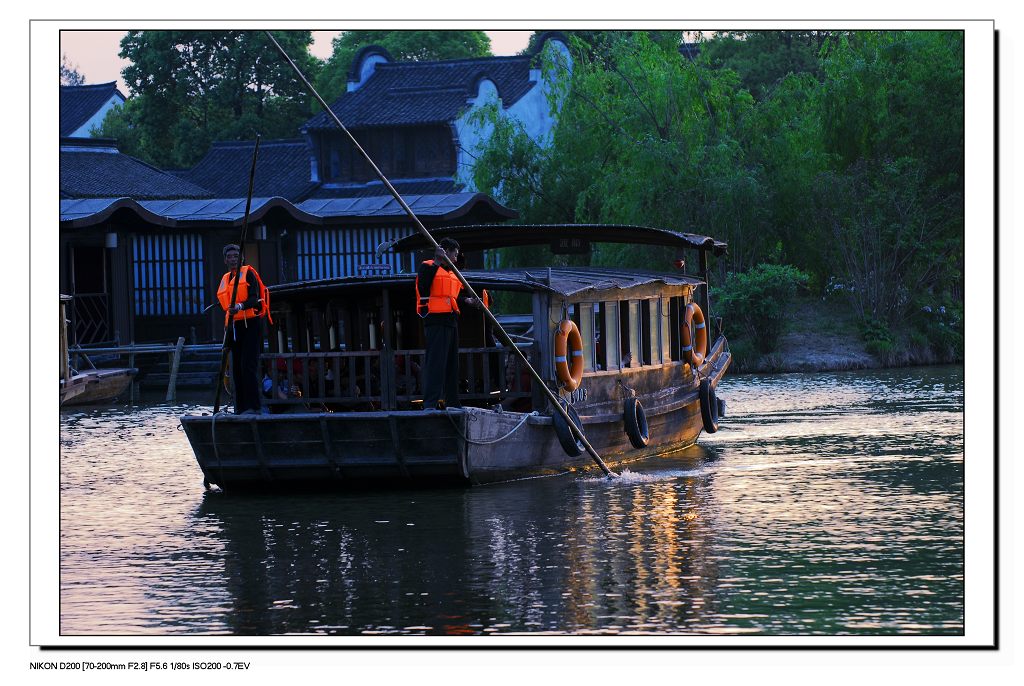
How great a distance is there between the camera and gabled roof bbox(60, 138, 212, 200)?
1289 inches

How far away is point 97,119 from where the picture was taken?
46.3 meters

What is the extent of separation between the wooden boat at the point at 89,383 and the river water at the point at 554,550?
5.87 meters

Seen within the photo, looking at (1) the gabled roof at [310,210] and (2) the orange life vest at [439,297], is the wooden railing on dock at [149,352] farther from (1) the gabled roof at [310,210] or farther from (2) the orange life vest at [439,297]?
(2) the orange life vest at [439,297]

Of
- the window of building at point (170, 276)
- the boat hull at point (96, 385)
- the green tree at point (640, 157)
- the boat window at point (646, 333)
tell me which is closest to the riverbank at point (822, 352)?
the green tree at point (640, 157)

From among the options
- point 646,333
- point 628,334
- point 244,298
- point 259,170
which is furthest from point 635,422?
point 259,170

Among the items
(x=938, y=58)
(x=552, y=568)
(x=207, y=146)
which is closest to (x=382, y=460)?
(x=552, y=568)

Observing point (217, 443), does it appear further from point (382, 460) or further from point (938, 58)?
point (938, 58)

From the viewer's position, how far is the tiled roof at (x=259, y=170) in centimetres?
4194

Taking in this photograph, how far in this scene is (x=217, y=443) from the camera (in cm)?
1433

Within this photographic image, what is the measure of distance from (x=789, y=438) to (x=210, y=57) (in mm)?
26014

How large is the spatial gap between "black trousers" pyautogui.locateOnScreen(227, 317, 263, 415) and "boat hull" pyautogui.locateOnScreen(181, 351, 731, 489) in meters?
0.41

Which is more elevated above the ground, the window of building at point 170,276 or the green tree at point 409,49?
the green tree at point 409,49

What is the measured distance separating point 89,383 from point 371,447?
12106mm

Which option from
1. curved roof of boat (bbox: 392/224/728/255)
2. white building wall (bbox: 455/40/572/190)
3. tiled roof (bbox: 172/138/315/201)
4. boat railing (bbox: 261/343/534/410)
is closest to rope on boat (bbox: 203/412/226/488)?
boat railing (bbox: 261/343/534/410)
